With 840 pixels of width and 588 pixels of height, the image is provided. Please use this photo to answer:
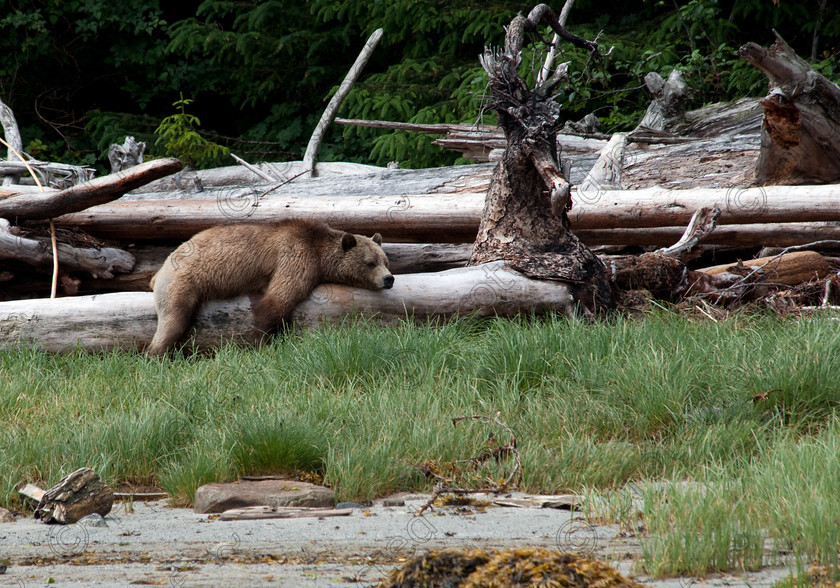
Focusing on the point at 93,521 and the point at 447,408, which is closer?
the point at 93,521

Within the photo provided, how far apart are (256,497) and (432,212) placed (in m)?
4.69

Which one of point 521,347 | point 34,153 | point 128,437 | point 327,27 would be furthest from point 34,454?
point 327,27

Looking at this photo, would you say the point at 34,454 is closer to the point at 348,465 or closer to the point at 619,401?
the point at 348,465

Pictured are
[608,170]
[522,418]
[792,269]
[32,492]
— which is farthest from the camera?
[608,170]

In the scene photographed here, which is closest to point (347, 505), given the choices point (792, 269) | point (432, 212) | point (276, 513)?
point (276, 513)

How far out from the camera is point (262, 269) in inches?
257

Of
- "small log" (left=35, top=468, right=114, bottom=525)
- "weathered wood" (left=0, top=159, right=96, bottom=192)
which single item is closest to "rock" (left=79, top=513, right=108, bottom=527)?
"small log" (left=35, top=468, right=114, bottom=525)

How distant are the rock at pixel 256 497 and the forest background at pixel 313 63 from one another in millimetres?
9321

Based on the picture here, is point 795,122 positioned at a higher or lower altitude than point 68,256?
higher

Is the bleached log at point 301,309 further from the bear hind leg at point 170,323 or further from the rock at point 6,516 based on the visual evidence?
the rock at point 6,516

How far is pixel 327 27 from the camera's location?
16.1m

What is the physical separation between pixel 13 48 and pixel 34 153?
275 cm

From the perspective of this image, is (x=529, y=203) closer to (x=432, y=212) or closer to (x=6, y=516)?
(x=432, y=212)

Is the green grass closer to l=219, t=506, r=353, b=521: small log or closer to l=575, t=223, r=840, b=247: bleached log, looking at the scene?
l=219, t=506, r=353, b=521: small log
